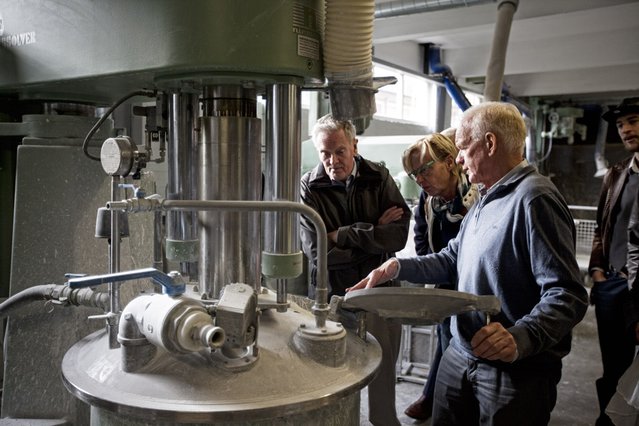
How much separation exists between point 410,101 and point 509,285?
5.44m

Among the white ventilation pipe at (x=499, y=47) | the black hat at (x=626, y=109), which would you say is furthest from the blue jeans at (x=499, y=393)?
the white ventilation pipe at (x=499, y=47)

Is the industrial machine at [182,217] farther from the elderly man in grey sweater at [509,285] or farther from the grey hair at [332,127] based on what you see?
the grey hair at [332,127]

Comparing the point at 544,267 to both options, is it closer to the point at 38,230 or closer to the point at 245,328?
the point at 245,328

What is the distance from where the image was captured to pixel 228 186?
1.14 m

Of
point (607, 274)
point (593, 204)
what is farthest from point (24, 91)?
point (593, 204)

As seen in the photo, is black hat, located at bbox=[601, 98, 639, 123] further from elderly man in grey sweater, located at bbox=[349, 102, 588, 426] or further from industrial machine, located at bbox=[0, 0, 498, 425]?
industrial machine, located at bbox=[0, 0, 498, 425]

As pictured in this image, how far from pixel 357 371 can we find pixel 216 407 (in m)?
0.29

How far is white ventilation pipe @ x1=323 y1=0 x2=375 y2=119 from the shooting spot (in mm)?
1048

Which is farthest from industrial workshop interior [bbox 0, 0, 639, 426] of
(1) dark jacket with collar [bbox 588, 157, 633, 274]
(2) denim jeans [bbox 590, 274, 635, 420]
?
(1) dark jacket with collar [bbox 588, 157, 633, 274]

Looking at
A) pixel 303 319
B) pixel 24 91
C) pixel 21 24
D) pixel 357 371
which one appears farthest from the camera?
pixel 24 91

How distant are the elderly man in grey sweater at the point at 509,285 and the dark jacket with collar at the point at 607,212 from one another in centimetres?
133

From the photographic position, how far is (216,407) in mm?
890

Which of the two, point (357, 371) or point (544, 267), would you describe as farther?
point (544, 267)

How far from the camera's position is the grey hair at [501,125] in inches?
53.8
